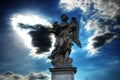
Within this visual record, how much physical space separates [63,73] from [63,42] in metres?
1.82

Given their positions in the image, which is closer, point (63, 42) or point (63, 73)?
point (63, 73)

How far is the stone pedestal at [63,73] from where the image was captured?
2205 cm

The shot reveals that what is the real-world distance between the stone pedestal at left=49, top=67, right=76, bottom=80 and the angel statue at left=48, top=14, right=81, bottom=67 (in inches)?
13.6

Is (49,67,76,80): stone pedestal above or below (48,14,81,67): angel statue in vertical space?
below

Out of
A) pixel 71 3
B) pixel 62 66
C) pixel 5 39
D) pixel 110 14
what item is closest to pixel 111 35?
pixel 110 14

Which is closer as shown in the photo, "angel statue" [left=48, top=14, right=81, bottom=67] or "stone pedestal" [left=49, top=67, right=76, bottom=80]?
"stone pedestal" [left=49, top=67, right=76, bottom=80]

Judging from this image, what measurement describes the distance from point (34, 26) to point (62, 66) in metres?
11.1

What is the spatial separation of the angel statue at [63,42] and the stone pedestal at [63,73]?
35cm

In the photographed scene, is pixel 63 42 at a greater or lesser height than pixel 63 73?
→ greater

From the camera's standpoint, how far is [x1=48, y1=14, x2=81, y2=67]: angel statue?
2253 cm

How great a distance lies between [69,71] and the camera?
22094 mm

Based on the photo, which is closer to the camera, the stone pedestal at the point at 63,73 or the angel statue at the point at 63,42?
the stone pedestal at the point at 63,73

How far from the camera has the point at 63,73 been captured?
22.1 meters

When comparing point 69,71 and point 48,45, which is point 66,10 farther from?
point 69,71
